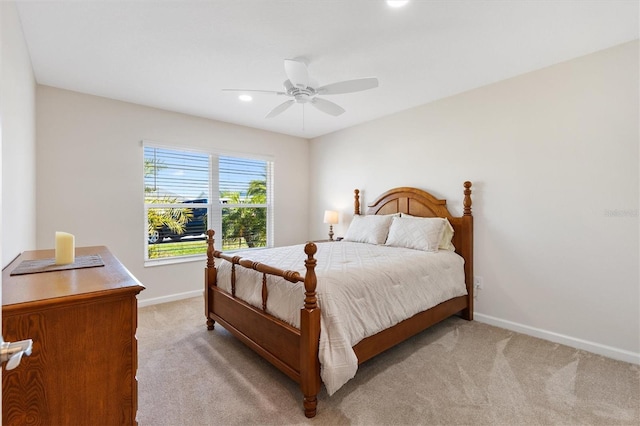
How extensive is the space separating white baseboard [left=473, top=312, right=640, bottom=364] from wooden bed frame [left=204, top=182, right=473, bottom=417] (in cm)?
22

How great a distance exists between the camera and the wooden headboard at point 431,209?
130 inches

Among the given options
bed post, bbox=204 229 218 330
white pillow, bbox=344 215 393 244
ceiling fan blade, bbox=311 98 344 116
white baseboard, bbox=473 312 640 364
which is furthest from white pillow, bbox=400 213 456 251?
bed post, bbox=204 229 218 330

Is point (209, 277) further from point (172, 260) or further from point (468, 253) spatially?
point (468, 253)

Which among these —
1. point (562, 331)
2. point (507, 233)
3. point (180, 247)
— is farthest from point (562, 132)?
point (180, 247)

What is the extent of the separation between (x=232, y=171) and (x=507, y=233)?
3.56 meters

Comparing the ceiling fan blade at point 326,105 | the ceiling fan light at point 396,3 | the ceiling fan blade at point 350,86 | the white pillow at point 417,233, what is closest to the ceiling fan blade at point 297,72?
the ceiling fan blade at point 350,86

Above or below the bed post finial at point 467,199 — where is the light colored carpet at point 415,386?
below

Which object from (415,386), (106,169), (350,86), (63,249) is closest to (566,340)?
(415,386)

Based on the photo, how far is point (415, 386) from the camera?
212 centimetres

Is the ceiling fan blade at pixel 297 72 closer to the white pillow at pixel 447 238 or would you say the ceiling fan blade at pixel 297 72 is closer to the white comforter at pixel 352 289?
the white comforter at pixel 352 289

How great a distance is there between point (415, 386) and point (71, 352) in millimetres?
1955

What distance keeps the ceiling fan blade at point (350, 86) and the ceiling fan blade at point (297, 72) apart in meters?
0.17

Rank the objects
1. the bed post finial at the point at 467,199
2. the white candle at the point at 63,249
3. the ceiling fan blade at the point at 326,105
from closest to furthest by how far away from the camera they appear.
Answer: the white candle at the point at 63,249
the ceiling fan blade at the point at 326,105
the bed post finial at the point at 467,199

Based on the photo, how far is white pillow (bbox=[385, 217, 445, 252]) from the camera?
10.6 feet
